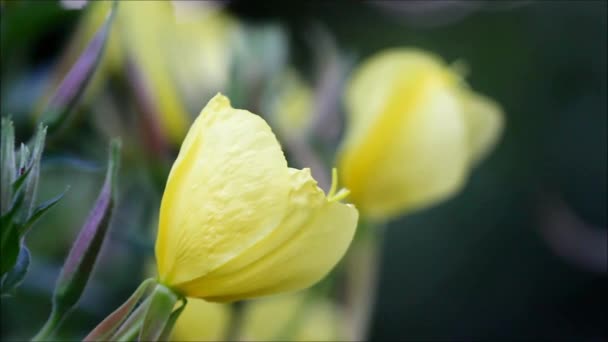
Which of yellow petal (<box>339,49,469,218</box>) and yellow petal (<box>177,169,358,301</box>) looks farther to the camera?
yellow petal (<box>339,49,469,218</box>)

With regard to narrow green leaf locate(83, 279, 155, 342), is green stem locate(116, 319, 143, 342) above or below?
below

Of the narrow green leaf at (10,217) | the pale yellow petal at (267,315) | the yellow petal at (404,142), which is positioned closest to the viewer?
the narrow green leaf at (10,217)

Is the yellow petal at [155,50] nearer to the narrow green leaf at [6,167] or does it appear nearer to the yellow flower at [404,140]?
the yellow flower at [404,140]

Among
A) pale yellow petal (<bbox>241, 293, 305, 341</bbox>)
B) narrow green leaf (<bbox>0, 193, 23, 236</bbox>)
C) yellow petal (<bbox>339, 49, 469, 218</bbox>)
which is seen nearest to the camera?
narrow green leaf (<bbox>0, 193, 23, 236</bbox>)

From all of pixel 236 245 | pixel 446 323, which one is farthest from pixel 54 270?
Answer: pixel 446 323

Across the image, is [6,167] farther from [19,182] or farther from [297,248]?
[297,248]

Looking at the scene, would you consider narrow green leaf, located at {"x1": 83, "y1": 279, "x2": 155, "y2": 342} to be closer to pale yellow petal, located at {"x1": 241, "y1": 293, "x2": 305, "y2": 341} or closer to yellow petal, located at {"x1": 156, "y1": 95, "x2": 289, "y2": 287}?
yellow petal, located at {"x1": 156, "y1": 95, "x2": 289, "y2": 287}

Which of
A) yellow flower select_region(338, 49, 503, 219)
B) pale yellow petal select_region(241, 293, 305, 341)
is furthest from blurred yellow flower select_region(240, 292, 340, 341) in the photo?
yellow flower select_region(338, 49, 503, 219)

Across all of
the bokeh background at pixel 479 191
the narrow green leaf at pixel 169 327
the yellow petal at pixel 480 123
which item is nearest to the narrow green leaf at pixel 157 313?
the narrow green leaf at pixel 169 327
